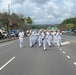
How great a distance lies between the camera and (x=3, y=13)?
86.8 m

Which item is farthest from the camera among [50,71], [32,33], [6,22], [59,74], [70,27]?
[70,27]

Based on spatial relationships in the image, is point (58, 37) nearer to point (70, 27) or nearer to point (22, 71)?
point (22, 71)

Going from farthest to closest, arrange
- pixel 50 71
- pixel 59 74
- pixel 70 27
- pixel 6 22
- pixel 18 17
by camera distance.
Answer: pixel 70 27, pixel 18 17, pixel 6 22, pixel 50 71, pixel 59 74

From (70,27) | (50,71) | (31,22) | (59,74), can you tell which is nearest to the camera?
(59,74)

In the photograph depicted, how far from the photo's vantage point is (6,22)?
84.1m

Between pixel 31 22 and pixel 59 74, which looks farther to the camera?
pixel 31 22

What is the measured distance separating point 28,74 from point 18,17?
9082 cm

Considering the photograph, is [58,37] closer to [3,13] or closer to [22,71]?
[22,71]

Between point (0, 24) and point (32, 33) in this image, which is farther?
point (0, 24)

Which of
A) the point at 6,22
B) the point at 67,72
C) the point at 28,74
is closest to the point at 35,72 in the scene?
the point at 28,74

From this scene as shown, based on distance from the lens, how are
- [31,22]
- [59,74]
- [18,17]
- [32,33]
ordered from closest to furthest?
[59,74], [32,33], [18,17], [31,22]

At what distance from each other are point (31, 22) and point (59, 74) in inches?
5688

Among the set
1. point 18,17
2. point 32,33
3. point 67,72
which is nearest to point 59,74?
point 67,72

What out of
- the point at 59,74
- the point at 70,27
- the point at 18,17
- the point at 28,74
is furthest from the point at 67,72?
the point at 70,27
